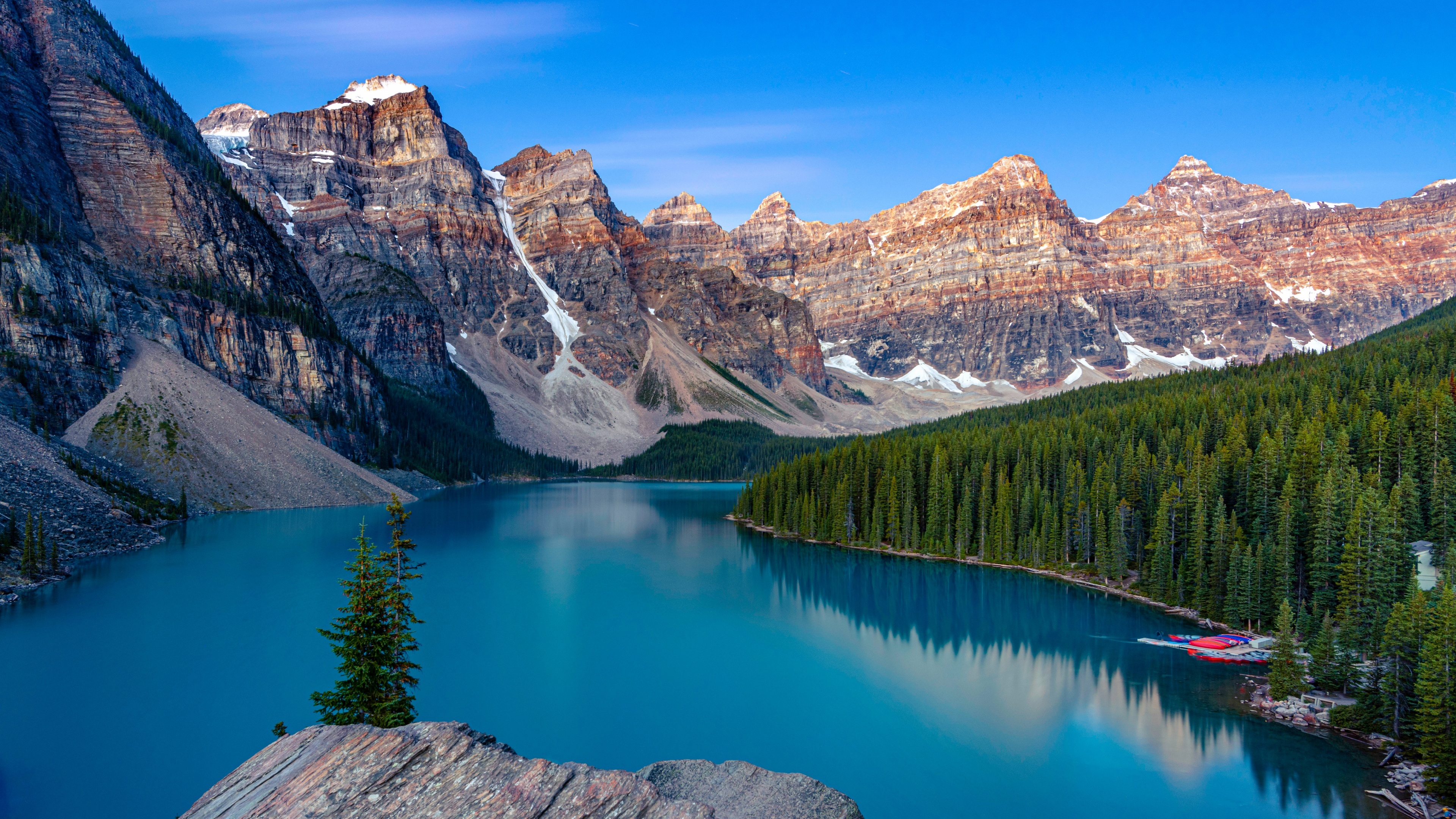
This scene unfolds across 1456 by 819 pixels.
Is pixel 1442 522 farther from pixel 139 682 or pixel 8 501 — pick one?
pixel 8 501

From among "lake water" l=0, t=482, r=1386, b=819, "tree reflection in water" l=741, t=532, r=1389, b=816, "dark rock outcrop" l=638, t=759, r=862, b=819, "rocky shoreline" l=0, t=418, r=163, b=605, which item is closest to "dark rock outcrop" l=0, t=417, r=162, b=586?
"rocky shoreline" l=0, t=418, r=163, b=605

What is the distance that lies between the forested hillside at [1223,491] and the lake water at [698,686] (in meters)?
4.70

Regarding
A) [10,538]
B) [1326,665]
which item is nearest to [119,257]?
[10,538]

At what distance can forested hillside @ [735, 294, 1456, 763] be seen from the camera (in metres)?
35.4

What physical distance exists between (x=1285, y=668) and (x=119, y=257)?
111892mm

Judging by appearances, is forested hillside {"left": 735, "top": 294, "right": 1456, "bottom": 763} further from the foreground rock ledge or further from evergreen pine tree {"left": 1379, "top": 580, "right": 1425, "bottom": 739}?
the foreground rock ledge

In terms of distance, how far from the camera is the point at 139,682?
2933 centimetres

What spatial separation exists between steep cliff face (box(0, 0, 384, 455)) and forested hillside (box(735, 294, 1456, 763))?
64846 mm

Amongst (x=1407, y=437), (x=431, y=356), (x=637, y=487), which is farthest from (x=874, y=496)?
(x=431, y=356)

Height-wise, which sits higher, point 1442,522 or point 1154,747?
point 1442,522

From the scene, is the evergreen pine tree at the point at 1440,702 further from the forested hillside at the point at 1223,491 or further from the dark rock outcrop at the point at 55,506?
the dark rock outcrop at the point at 55,506

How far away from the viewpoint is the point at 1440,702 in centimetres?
2170

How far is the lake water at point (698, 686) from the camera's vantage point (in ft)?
75.4

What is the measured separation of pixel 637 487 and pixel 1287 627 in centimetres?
12916
